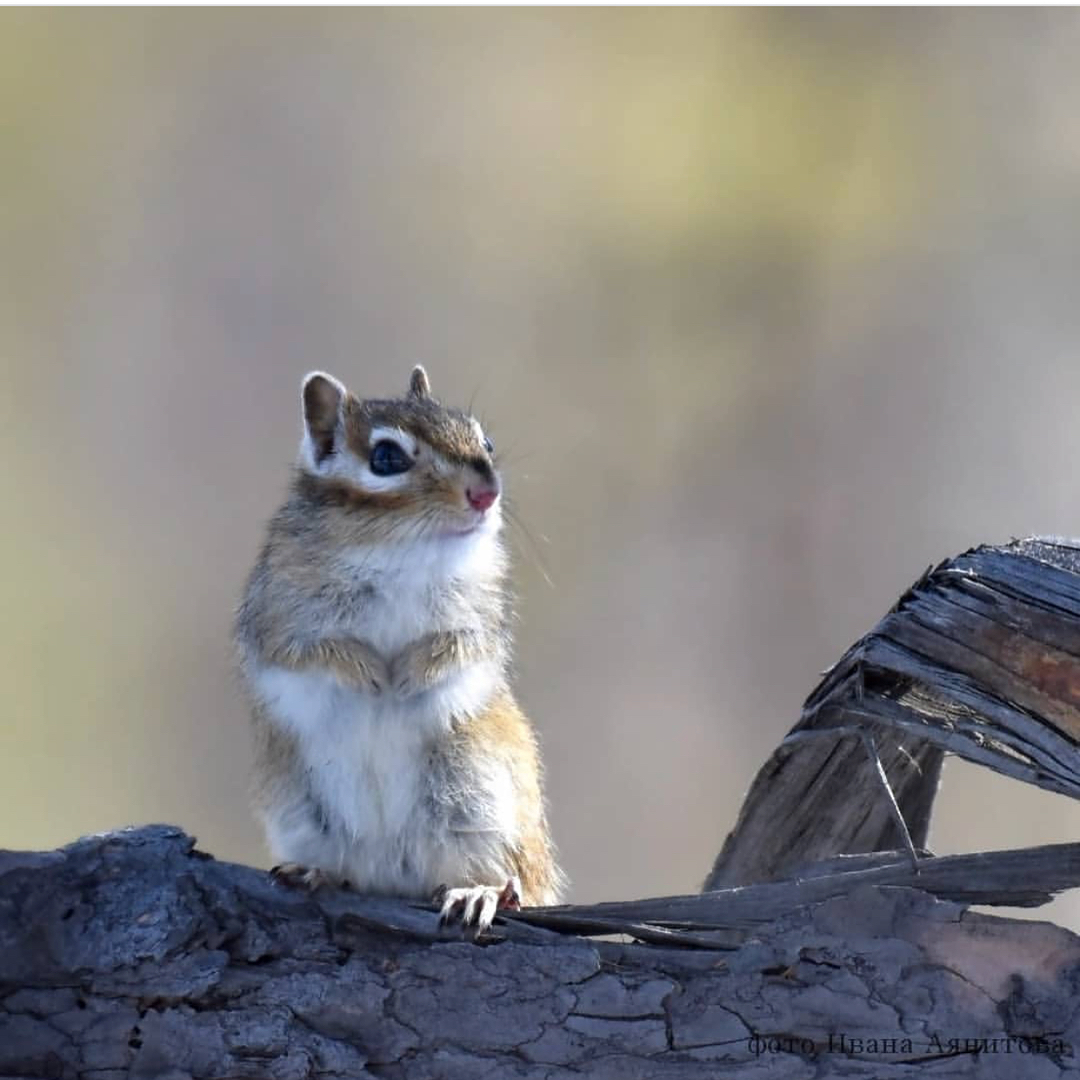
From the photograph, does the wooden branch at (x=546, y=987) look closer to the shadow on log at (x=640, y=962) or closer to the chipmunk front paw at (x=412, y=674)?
the shadow on log at (x=640, y=962)

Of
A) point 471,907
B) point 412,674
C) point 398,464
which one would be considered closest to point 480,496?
point 398,464

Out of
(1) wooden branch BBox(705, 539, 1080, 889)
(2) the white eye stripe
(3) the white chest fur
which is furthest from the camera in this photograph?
(2) the white eye stripe

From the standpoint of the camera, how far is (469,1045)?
6.31 feet

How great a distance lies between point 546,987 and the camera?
6.38ft

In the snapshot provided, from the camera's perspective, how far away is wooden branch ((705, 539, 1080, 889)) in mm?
1979

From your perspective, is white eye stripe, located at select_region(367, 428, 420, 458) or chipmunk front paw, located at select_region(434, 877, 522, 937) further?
white eye stripe, located at select_region(367, 428, 420, 458)

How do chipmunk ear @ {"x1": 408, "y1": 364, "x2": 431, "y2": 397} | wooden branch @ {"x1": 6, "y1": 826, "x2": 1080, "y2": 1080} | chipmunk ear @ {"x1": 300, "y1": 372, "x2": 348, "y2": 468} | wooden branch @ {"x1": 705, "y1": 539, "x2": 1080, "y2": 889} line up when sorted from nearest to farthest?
1. wooden branch @ {"x1": 6, "y1": 826, "x2": 1080, "y2": 1080}
2. wooden branch @ {"x1": 705, "y1": 539, "x2": 1080, "y2": 889}
3. chipmunk ear @ {"x1": 300, "y1": 372, "x2": 348, "y2": 468}
4. chipmunk ear @ {"x1": 408, "y1": 364, "x2": 431, "y2": 397}

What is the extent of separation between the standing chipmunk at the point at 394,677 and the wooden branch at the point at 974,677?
0.45m

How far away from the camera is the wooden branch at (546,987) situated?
6.14 feet

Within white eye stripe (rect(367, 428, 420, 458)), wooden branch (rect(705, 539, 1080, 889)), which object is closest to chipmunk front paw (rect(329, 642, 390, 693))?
white eye stripe (rect(367, 428, 420, 458))

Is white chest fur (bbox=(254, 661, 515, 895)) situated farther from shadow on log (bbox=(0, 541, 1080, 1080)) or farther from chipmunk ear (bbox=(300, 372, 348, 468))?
chipmunk ear (bbox=(300, 372, 348, 468))

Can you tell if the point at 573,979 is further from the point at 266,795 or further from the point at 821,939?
the point at 266,795

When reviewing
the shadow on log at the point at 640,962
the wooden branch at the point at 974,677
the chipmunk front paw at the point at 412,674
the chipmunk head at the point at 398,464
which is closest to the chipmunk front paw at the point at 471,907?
the shadow on log at the point at 640,962

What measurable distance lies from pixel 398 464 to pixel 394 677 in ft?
1.06
